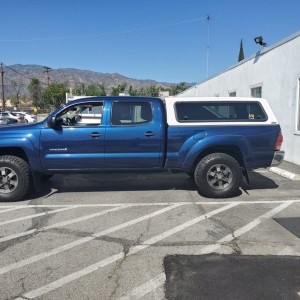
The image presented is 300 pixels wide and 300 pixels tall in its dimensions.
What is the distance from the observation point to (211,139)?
6695 mm

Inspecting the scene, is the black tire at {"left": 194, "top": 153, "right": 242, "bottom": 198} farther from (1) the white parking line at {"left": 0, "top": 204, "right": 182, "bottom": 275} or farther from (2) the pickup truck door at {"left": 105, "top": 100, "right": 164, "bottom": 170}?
(1) the white parking line at {"left": 0, "top": 204, "right": 182, "bottom": 275}

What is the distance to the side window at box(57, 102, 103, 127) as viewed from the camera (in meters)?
6.77

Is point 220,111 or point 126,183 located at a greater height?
point 220,111

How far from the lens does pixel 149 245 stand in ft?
15.1

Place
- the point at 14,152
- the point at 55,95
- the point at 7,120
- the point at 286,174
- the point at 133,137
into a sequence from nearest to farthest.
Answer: the point at 133,137
the point at 14,152
the point at 286,174
the point at 7,120
the point at 55,95

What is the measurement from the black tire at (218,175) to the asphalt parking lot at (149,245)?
240 mm

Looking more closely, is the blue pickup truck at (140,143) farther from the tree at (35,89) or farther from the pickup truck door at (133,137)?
the tree at (35,89)

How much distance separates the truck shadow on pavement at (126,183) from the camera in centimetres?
767

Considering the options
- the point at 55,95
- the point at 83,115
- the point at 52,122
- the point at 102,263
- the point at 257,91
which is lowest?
the point at 102,263

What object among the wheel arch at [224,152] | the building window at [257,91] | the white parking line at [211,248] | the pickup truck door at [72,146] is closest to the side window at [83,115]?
the pickup truck door at [72,146]

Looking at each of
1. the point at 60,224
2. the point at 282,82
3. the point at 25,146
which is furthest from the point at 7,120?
the point at 60,224

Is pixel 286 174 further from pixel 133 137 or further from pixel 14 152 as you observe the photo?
pixel 14 152

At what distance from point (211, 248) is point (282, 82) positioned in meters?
8.24

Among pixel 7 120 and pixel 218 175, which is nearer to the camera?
pixel 218 175
